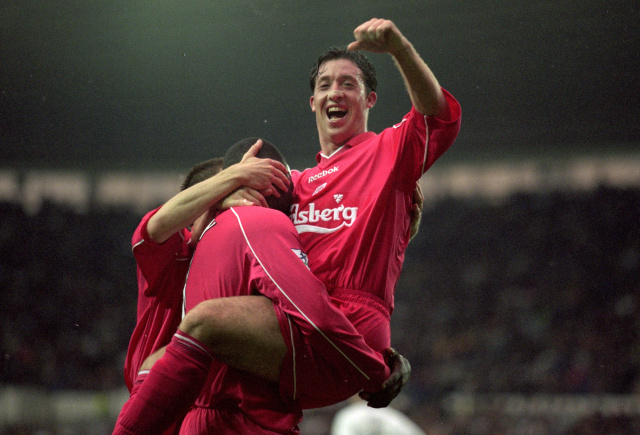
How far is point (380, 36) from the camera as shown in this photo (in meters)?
1.98

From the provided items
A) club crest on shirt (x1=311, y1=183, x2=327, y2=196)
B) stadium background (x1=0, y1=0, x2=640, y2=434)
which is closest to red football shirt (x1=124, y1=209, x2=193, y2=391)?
club crest on shirt (x1=311, y1=183, x2=327, y2=196)

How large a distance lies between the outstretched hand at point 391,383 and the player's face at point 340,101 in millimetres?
924

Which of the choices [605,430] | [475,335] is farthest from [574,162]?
[605,430]

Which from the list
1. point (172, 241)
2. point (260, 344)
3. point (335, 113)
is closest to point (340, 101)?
point (335, 113)

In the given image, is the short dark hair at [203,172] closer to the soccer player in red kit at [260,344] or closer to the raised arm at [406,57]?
the soccer player in red kit at [260,344]

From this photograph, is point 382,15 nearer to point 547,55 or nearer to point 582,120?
point 547,55

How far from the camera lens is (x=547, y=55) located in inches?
394

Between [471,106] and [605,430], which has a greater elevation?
[471,106]

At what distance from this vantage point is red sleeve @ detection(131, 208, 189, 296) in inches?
88.9

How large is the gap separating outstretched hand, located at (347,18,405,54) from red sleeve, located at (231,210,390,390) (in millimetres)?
662

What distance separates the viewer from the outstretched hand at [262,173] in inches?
84.4

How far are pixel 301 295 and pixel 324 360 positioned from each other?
0.26 metres

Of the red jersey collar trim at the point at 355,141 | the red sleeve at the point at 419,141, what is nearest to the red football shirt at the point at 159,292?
the red jersey collar trim at the point at 355,141

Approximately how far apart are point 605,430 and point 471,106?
5.91m
